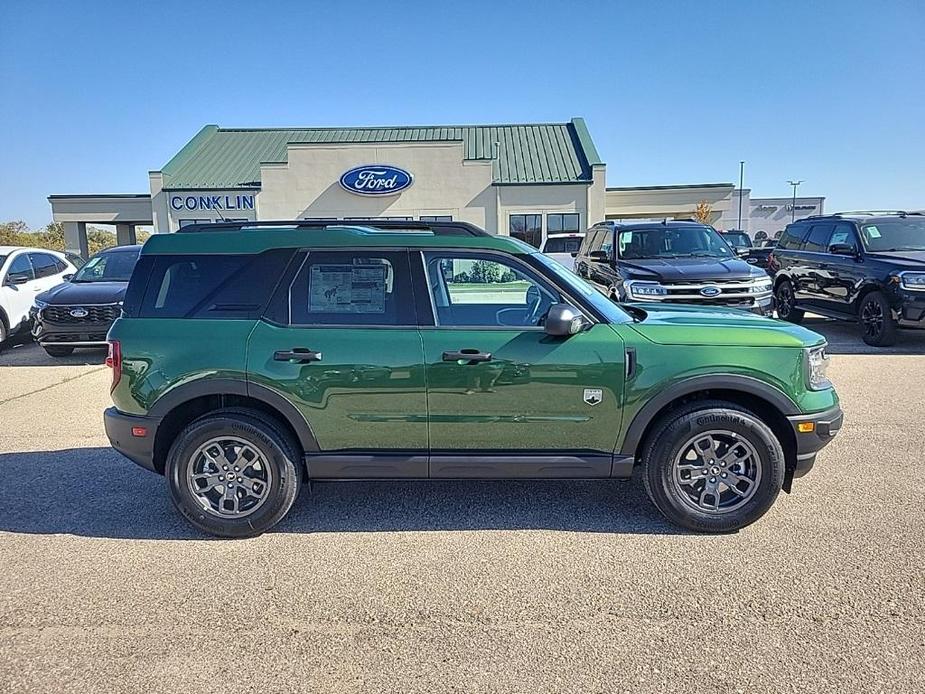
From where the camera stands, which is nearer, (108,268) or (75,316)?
(75,316)

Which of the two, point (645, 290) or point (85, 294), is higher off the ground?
point (85, 294)

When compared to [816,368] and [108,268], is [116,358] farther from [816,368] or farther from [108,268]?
[108,268]

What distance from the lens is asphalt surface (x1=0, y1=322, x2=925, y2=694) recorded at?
8.61 feet

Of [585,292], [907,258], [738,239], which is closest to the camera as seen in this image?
[585,292]

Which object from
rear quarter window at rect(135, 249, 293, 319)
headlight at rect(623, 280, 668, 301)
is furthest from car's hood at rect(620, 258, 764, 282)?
rear quarter window at rect(135, 249, 293, 319)

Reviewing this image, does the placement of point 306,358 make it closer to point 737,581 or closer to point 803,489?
point 737,581

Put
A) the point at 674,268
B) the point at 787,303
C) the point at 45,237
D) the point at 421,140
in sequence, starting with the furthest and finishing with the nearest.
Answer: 1. the point at 45,237
2. the point at 421,140
3. the point at 787,303
4. the point at 674,268

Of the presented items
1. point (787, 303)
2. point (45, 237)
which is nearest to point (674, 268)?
point (787, 303)

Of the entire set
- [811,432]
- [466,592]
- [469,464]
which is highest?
[811,432]

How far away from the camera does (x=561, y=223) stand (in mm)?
27734

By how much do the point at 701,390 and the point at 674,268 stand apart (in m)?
5.75

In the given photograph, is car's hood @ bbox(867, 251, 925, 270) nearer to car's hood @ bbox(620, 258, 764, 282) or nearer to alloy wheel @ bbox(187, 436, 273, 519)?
car's hood @ bbox(620, 258, 764, 282)

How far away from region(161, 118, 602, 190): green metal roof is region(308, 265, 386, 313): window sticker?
79.1ft

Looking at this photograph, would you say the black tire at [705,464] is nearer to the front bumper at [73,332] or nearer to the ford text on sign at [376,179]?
the front bumper at [73,332]
